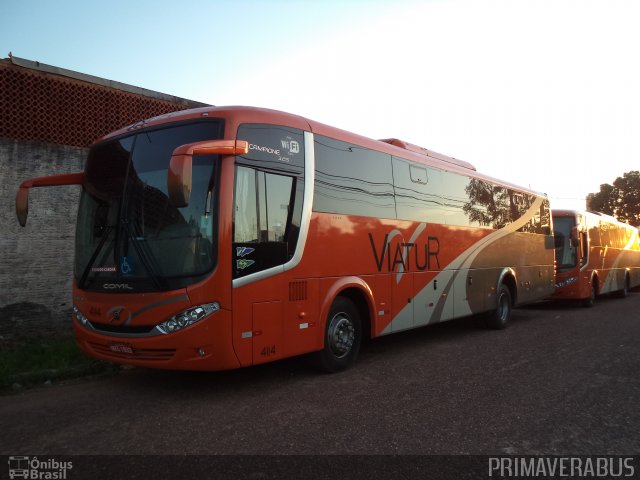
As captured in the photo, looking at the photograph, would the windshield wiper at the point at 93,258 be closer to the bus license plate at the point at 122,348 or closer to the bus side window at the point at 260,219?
the bus license plate at the point at 122,348

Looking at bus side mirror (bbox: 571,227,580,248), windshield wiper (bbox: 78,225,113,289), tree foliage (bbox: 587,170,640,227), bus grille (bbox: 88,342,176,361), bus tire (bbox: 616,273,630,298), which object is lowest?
bus tire (bbox: 616,273,630,298)

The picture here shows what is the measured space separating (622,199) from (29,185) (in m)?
49.8

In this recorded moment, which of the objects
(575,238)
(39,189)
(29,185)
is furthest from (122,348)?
(575,238)

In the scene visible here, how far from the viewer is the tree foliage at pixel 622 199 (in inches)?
1759

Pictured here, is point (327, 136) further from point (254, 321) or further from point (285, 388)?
point (285, 388)

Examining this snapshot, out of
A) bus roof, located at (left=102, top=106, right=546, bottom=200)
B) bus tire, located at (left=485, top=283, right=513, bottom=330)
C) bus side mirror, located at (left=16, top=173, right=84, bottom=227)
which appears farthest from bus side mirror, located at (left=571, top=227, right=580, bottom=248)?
bus side mirror, located at (left=16, top=173, right=84, bottom=227)

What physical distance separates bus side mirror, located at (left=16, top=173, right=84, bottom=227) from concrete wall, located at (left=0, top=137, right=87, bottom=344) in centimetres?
248

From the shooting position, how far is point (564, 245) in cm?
1554

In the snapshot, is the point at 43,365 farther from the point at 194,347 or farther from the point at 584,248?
the point at 584,248

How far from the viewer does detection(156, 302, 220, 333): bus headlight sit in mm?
5012

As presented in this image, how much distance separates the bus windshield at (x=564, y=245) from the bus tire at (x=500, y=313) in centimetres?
538

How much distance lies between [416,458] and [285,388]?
2336mm

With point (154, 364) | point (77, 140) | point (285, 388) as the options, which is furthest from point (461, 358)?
point (77, 140)

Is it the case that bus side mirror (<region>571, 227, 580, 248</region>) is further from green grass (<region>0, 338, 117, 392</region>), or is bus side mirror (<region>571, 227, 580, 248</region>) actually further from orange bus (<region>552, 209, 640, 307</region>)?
green grass (<region>0, 338, 117, 392</region>)
